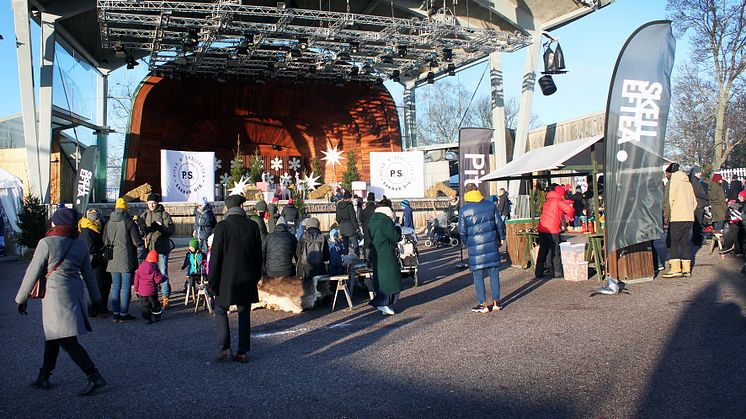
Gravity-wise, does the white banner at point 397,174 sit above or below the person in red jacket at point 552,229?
above

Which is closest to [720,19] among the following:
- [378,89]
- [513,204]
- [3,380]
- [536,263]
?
[513,204]

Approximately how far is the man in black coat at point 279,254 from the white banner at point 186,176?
45.0 ft

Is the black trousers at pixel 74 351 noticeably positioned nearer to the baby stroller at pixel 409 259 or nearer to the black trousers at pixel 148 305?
the black trousers at pixel 148 305

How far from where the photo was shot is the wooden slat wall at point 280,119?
31.0 metres

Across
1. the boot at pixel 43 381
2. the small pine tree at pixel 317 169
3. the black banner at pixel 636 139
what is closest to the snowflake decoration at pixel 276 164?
the small pine tree at pixel 317 169

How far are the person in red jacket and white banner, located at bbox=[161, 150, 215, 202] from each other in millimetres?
13791

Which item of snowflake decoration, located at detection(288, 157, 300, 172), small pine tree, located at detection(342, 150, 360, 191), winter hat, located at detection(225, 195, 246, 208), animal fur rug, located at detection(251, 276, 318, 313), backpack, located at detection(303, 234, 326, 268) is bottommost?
animal fur rug, located at detection(251, 276, 318, 313)

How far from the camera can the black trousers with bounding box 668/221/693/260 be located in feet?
34.1

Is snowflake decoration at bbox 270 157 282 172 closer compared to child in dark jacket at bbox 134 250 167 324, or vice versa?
child in dark jacket at bbox 134 250 167 324

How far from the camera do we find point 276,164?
34031 mm

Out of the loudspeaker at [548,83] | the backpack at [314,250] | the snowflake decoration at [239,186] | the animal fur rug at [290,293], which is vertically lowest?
the animal fur rug at [290,293]

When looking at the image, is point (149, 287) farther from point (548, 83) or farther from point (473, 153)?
point (548, 83)

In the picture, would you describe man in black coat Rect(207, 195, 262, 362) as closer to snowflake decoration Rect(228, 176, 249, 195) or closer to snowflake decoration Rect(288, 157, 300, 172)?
snowflake decoration Rect(228, 176, 249, 195)

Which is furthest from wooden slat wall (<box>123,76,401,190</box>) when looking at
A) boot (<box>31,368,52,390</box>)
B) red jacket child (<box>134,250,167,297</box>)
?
boot (<box>31,368,52,390</box>)
